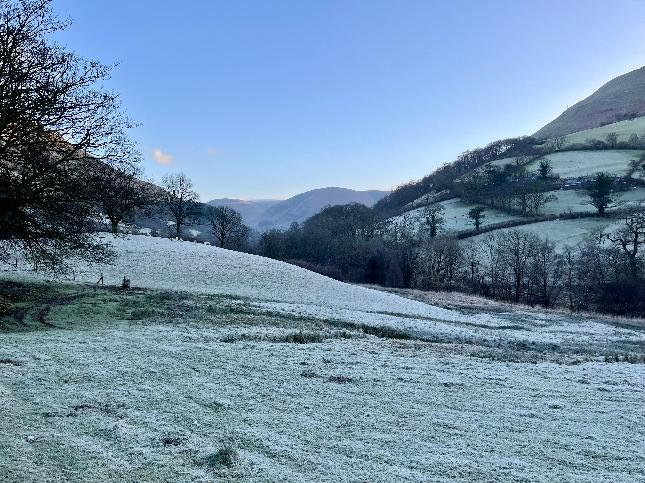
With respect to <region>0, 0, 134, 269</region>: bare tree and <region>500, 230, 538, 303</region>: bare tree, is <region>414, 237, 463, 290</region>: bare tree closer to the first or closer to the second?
<region>500, 230, 538, 303</region>: bare tree

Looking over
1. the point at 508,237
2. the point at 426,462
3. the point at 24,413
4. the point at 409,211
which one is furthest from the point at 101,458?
the point at 409,211

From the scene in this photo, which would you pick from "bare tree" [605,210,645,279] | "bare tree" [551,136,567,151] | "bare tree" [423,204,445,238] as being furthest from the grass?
"bare tree" [551,136,567,151]

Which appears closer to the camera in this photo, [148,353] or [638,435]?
[638,435]

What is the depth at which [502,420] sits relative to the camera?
360 inches

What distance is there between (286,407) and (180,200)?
7633 cm

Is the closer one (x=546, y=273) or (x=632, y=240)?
(x=546, y=273)

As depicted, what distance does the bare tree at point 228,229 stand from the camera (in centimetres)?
8906

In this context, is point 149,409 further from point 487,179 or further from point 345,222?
point 487,179

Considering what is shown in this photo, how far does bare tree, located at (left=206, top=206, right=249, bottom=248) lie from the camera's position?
8906 centimetres

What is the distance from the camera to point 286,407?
9.27 metres

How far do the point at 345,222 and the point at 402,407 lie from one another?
377 feet

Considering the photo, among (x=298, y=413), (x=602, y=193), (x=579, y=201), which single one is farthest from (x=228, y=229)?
(x=579, y=201)

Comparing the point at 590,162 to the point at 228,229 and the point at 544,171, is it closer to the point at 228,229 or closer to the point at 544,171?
the point at 544,171

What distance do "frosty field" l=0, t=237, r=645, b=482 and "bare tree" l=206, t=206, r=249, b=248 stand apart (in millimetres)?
69191
